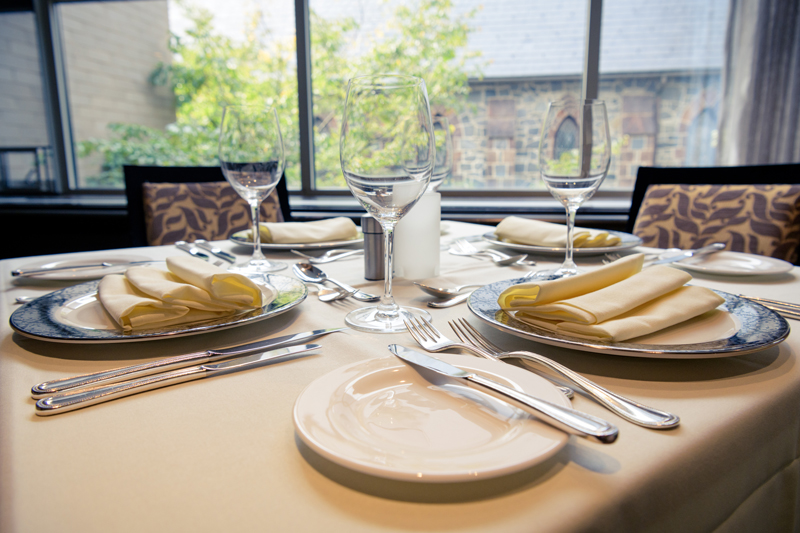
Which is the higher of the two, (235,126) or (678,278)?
(235,126)

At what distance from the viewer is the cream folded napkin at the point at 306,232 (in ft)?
3.69

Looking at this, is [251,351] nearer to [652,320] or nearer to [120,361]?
[120,361]

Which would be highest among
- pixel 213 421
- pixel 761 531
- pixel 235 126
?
pixel 235 126

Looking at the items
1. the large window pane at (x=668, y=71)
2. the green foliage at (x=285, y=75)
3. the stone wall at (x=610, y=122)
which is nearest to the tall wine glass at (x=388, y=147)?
the green foliage at (x=285, y=75)

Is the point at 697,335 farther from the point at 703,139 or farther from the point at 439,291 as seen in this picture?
the point at 703,139

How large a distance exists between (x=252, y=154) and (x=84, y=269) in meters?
0.37

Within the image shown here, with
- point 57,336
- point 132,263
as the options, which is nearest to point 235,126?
point 132,263

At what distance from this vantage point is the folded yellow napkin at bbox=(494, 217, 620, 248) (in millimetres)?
1026

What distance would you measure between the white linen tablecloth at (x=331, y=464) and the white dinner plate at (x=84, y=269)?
1.12 ft

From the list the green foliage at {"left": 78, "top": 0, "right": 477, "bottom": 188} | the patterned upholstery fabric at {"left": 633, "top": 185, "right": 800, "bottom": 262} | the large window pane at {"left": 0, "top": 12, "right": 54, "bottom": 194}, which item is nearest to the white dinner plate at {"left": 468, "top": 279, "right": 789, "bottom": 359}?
the patterned upholstery fabric at {"left": 633, "top": 185, "right": 800, "bottom": 262}

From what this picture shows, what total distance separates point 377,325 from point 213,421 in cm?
26

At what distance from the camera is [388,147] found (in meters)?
0.60

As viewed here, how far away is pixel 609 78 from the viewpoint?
9.89 feet

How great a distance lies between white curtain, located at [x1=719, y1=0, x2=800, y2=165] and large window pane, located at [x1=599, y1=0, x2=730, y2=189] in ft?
0.33
